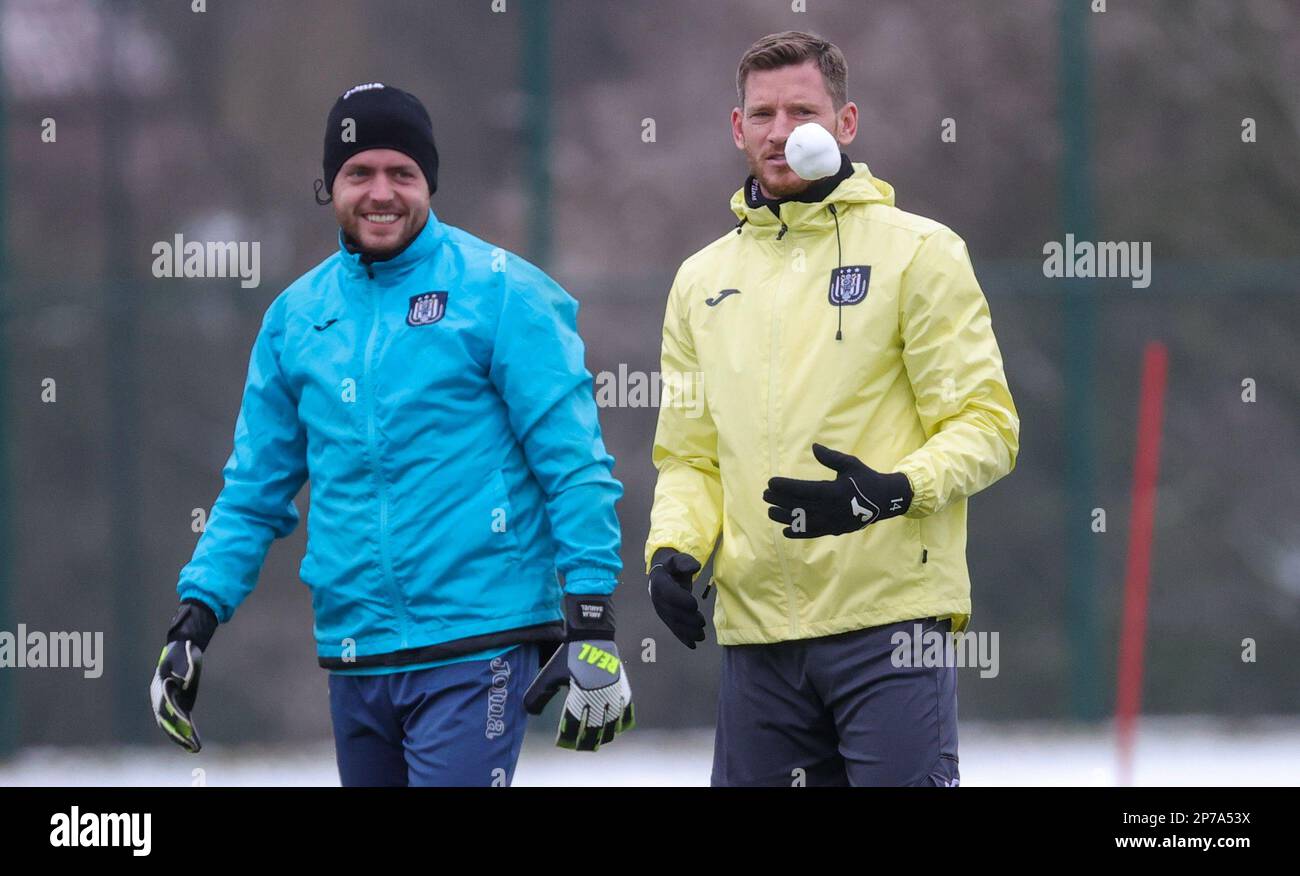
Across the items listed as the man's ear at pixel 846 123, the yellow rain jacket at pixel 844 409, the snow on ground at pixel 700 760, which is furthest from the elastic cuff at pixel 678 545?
the snow on ground at pixel 700 760

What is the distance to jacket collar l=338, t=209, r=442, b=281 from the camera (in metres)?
3.71

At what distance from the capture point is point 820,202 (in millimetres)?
3619

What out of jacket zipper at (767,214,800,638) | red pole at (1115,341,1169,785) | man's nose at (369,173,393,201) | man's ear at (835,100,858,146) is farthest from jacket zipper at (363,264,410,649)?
red pole at (1115,341,1169,785)

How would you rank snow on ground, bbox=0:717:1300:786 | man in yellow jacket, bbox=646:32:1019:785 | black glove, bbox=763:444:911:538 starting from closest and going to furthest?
black glove, bbox=763:444:911:538
man in yellow jacket, bbox=646:32:1019:785
snow on ground, bbox=0:717:1300:786

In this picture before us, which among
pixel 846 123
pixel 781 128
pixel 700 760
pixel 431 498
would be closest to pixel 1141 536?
pixel 700 760

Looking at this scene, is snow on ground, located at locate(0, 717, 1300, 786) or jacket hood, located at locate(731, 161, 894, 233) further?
snow on ground, located at locate(0, 717, 1300, 786)

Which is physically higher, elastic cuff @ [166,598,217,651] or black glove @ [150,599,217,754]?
elastic cuff @ [166,598,217,651]

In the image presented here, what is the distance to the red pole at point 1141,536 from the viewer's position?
7098mm

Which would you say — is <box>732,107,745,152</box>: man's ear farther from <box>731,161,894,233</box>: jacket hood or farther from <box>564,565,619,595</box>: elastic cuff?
<box>564,565,619,595</box>: elastic cuff

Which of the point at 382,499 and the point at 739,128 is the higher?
the point at 739,128

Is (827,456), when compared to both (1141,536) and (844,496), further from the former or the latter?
(1141,536)

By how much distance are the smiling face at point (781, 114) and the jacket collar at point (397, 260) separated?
2.15 ft

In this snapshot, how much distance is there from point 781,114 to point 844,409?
59 centimetres

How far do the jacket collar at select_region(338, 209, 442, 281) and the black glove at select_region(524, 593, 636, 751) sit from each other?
752mm
